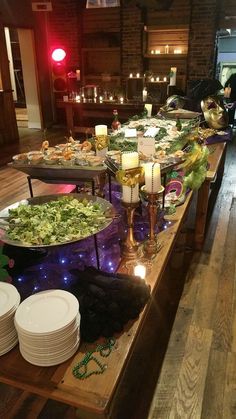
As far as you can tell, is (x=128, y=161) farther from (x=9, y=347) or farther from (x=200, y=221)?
(x=200, y=221)

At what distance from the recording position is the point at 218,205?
3.51m

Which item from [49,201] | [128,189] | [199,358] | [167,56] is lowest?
[199,358]

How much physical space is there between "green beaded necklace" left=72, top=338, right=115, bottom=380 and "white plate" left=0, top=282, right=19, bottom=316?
26 cm

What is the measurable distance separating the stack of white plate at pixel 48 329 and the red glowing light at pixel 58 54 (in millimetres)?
7123

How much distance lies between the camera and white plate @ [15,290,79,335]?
2.99ft

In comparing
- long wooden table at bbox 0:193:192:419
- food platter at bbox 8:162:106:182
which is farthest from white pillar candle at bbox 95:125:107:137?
long wooden table at bbox 0:193:192:419

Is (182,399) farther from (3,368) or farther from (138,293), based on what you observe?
(3,368)

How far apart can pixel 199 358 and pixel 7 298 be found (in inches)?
43.4

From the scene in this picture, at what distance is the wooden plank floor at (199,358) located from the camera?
1.44 meters

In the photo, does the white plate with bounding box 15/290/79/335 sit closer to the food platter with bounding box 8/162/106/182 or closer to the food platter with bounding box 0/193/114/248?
the food platter with bounding box 0/193/114/248

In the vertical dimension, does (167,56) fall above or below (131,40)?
below

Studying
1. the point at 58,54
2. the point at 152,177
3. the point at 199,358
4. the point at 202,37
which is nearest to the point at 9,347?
the point at 152,177

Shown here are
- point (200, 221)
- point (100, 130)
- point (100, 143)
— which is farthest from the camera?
point (200, 221)

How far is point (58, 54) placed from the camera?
280 inches
